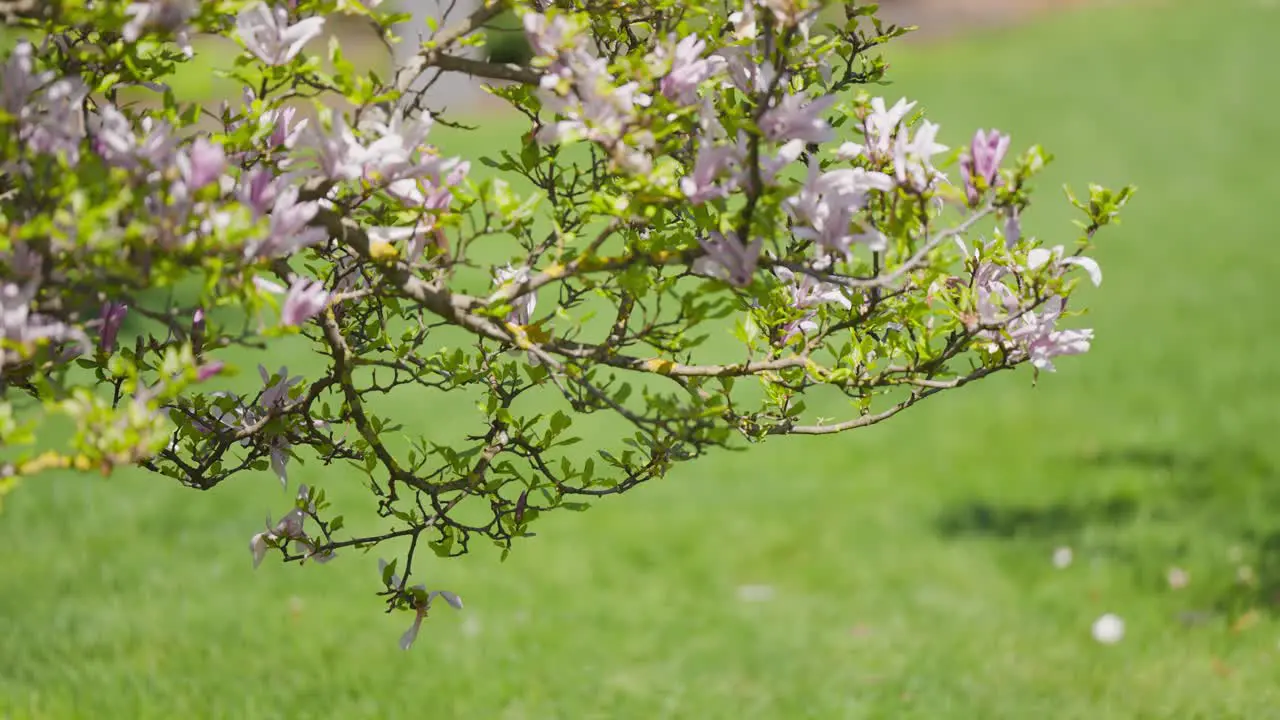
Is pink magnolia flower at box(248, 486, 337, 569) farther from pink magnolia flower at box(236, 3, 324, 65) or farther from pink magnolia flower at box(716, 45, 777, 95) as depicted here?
pink magnolia flower at box(716, 45, 777, 95)

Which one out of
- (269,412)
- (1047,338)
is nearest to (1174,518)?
(1047,338)

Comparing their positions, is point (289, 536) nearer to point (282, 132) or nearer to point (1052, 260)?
point (282, 132)

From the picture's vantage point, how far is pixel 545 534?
761 centimetres

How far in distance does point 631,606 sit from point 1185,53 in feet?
81.7

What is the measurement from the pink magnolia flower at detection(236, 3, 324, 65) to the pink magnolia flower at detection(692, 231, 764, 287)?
83cm

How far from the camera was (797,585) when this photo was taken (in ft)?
21.9

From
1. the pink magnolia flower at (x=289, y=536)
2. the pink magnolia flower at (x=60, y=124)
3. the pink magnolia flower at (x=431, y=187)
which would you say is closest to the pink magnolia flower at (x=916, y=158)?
the pink magnolia flower at (x=431, y=187)

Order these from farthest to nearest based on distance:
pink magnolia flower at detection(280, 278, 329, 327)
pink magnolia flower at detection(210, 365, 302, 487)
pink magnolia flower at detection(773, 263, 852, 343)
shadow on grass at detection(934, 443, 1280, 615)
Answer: shadow on grass at detection(934, 443, 1280, 615) < pink magnolia flower at detection(210, 365, 302, 487) < pink magnolia flower at detection(773, 263, 852, 343) < pink magnolia flower at detection(280, 278, 329, 327)

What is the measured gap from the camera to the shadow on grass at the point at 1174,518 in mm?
6305

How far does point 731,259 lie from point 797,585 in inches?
181

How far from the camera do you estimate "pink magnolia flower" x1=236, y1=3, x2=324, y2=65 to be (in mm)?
2314

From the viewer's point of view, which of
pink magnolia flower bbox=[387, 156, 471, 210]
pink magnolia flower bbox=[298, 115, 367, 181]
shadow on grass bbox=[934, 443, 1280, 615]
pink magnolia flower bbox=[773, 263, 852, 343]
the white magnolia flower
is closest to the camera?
pink magnolia flower bbox=[298, 115, 367, 181]

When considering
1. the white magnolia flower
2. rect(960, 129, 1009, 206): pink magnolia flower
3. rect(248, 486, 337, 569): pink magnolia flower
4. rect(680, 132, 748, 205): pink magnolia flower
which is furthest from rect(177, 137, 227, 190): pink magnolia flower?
the white magnolia flower

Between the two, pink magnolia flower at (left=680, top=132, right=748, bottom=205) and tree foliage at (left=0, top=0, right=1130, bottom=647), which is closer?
tree foliage at (left=0, top=0, right=1130, bottom=647)
